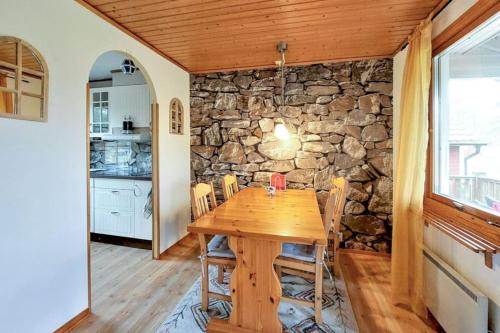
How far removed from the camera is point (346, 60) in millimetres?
2992

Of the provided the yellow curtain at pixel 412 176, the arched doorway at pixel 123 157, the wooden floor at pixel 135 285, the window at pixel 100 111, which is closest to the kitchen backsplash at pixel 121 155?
the arched doorway at pixel 123 157

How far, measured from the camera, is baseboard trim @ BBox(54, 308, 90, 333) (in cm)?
167

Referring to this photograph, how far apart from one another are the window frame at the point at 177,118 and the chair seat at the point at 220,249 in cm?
159

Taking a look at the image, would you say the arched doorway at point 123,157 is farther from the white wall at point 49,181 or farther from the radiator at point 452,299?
the radiator at point 452,299

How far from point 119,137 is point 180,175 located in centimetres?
106

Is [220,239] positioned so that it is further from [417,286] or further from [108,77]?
[108,77]

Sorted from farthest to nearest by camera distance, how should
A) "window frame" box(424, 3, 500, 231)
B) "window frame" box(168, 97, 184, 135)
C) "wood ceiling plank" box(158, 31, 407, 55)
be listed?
"window frame" box(168, 97, 184, 135) → "wood ceiling plank" box(158, 31, 407, 55) → "window frame" box(424, 3, 500, 231)

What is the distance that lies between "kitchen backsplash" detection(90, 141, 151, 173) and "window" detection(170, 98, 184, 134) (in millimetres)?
773

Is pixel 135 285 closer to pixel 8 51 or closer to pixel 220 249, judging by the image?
pixel 220 249

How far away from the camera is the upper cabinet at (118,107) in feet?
11.3

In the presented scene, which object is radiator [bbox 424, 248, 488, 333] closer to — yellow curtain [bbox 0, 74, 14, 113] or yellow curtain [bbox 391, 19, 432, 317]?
yellow curtain [bbox 391, 19, 432, 317]

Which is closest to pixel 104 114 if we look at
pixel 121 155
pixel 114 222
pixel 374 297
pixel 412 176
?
pixel 121 155

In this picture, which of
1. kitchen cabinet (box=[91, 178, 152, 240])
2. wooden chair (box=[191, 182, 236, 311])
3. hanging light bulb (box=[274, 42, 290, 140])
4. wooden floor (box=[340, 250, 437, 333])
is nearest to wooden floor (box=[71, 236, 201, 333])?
kitchen cabinet (box=[91, 178, 152, 240])

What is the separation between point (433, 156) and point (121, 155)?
12.9 feet
